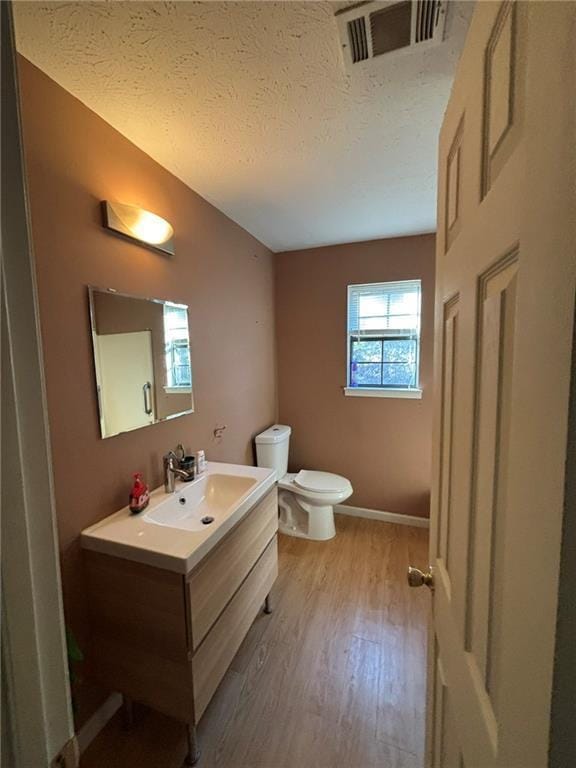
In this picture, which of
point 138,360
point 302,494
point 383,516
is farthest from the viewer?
point 383,516

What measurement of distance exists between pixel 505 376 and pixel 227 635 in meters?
1.45

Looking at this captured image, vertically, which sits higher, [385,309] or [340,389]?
[385,309]

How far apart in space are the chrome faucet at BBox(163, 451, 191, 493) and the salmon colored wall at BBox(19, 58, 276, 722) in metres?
0.05

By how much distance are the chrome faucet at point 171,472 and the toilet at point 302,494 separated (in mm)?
945

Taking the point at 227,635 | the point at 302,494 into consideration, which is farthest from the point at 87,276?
the point at 302,494

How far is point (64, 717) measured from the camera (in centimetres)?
48

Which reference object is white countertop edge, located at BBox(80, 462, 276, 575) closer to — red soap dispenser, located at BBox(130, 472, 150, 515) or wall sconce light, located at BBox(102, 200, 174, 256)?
red soap dispenser, located at BBox(130, 472, 150, 515)

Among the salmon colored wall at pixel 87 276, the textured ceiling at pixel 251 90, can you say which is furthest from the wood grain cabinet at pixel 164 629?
the textured ceiling at pixel 251 90

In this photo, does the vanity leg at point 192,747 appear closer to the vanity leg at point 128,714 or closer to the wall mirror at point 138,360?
the vanity leg at point 128,714

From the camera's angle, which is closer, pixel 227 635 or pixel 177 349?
pixel 227 635

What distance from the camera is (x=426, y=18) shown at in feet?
2.95

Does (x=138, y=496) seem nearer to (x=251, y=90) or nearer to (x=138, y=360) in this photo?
(x=138, y=360)

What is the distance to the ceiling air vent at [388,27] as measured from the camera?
87cm

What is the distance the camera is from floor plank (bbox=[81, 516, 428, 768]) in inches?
46.3
